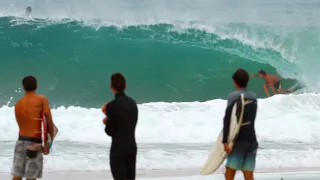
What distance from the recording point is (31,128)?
15.1 ft

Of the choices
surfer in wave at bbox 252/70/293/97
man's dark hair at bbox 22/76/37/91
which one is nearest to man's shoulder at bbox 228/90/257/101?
man's dark hair at bbox 22/76/37/91

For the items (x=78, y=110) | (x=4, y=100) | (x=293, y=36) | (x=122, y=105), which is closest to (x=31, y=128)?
(x=122, y=105)

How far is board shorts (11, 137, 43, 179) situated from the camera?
461 cm

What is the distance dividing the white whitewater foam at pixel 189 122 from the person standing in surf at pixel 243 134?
441cm

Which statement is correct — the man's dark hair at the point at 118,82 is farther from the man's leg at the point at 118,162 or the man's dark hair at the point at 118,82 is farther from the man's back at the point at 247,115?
the man's back at the point at 247,115

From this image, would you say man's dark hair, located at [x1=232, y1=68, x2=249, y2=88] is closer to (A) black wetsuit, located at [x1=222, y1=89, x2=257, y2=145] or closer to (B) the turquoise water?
(A) black wetsuit, located at [x1=222, y1=89, x2=257, y2=145]

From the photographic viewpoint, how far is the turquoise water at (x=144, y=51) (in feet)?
50.8

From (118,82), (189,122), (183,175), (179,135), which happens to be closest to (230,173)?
(118,82)

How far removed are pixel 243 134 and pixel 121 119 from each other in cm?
103

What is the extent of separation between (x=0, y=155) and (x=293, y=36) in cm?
1368

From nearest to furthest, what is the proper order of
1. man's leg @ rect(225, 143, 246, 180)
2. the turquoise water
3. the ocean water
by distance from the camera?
man's leg @ rect(225, 143, 246, 180)
the ocean water
the turquoise water

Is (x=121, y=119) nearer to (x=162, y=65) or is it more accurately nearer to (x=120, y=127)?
(x=120, y=127)

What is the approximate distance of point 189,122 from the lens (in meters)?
10.2

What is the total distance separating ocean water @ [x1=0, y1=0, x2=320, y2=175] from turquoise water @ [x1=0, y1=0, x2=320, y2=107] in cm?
3
